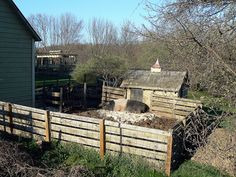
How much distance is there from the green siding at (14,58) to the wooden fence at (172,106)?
5.87 metres

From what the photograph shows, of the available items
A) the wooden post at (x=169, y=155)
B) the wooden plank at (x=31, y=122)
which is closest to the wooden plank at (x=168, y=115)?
the wooden plank at (x=31, y=122)

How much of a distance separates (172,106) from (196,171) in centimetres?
791

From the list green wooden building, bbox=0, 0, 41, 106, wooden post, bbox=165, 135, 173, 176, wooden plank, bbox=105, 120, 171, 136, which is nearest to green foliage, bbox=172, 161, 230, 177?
wooden post, bbox=165, 135, 173, 176

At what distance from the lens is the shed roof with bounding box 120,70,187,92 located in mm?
17672

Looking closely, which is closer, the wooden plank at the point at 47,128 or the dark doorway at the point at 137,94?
the wooden plank at the point at 47,128

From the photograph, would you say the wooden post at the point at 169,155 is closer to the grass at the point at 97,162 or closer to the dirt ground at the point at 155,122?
the grass at the point at 97,162

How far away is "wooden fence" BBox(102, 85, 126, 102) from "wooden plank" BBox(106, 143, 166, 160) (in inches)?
404

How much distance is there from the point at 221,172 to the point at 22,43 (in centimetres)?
949

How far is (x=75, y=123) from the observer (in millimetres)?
8758

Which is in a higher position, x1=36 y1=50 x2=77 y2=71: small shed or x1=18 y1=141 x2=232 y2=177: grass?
x1=36 y1=50 x2=77 y2=71: small shed

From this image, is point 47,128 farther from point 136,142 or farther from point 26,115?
point 136,142

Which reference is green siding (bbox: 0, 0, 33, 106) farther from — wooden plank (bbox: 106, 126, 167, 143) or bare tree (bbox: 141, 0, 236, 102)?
bare tree (bbox: 141, 0, 236, 102)

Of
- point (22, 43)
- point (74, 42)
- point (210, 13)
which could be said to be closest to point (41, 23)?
point (74, 42)

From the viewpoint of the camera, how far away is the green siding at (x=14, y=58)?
12.8 metres
